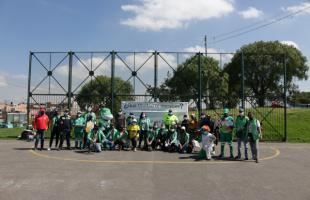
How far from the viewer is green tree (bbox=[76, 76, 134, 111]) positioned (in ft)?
76.3

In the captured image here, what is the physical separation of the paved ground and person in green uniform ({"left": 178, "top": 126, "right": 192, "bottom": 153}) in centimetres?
127

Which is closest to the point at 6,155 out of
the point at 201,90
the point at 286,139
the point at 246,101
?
the point at 201,90

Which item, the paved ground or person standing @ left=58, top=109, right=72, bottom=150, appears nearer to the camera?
the paved ground

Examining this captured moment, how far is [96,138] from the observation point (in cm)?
1655

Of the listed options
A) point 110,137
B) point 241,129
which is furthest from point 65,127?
point 241,129

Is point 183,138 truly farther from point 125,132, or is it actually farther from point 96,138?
point 96,138

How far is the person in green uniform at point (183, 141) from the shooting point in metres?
16.5

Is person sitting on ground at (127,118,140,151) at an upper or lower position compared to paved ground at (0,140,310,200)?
upper

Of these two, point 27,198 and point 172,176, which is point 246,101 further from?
point 27,198

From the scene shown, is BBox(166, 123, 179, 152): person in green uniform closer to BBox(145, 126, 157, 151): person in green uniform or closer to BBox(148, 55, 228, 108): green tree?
BBox(145, 126, 157, 151): person in green uniform

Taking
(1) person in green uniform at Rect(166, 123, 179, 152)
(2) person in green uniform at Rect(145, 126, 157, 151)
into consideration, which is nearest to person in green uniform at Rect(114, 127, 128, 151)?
(2) person in green uniform at Rect(145, 126, 157, 151)

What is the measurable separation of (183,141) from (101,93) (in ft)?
30.2

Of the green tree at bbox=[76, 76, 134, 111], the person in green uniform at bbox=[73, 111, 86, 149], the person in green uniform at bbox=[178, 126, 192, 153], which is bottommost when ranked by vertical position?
the person in green uniform at bbox=[178, 126, 192, 153]

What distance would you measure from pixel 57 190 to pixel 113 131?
8731 millimetres
